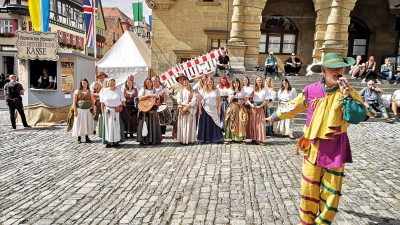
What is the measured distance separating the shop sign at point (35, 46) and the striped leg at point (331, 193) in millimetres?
10855

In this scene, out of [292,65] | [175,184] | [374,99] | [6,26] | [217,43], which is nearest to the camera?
[175,184]

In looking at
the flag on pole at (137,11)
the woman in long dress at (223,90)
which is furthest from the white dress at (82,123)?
the flag on pole at (137,11)

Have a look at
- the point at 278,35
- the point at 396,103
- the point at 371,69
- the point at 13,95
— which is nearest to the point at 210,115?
the point at 13,95

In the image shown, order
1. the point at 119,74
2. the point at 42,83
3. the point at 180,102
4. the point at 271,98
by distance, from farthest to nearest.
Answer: the point at 119,74 < the point at 42,83 < the point at 271,98 < the point at 180,102

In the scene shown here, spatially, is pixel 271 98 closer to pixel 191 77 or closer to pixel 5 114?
pixel 191 77

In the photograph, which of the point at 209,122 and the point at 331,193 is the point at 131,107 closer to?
the point at 209,122

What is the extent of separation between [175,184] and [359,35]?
18.0 meters

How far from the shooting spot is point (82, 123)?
325 inches

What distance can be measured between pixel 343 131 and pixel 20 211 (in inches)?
157

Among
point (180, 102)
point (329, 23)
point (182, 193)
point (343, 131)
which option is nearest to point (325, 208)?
point (343, 131)

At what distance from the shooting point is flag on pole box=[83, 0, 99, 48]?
1772 cm

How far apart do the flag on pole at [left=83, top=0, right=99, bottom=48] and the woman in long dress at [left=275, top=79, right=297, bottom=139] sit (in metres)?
12.8

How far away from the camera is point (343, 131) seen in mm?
3219

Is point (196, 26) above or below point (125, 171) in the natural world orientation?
above
